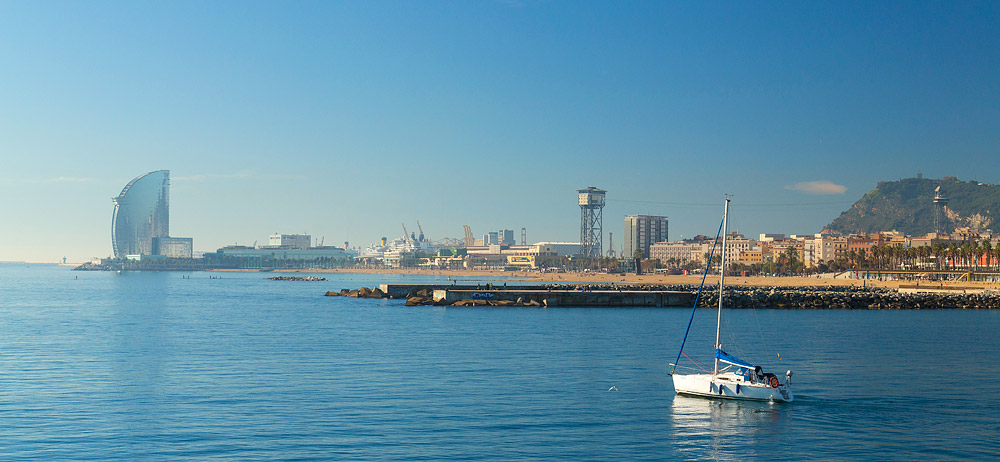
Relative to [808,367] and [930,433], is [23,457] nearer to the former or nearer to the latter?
[930,433]

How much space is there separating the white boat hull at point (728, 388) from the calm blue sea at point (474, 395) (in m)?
0.45

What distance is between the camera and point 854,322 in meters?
67.9

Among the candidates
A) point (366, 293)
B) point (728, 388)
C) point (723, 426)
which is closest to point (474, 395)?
point (723, 426)

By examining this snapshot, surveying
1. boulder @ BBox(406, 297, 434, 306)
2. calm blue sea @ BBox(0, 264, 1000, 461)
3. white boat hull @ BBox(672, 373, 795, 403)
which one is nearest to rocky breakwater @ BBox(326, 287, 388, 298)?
boulder @ BBox(406, 297, 434, 306)

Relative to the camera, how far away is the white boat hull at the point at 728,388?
103 feet

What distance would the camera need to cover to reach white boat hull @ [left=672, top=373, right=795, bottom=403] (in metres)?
31.5

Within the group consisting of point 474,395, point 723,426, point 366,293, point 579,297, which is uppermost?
point 579,297

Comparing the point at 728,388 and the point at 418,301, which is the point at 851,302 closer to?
the point at 418,301

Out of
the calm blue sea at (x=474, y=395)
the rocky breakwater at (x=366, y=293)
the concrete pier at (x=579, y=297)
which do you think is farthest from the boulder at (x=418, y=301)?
the calm blue sea at (x=474, y=395)

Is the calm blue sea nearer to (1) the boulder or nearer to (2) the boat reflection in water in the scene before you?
(2) the boat reflection in water

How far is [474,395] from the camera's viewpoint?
104 feet

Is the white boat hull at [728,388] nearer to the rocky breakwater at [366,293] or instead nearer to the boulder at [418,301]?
the boulder at [418,301]

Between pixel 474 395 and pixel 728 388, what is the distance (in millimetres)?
9025

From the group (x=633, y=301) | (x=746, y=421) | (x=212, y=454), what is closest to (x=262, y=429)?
(x=212, y=454)
